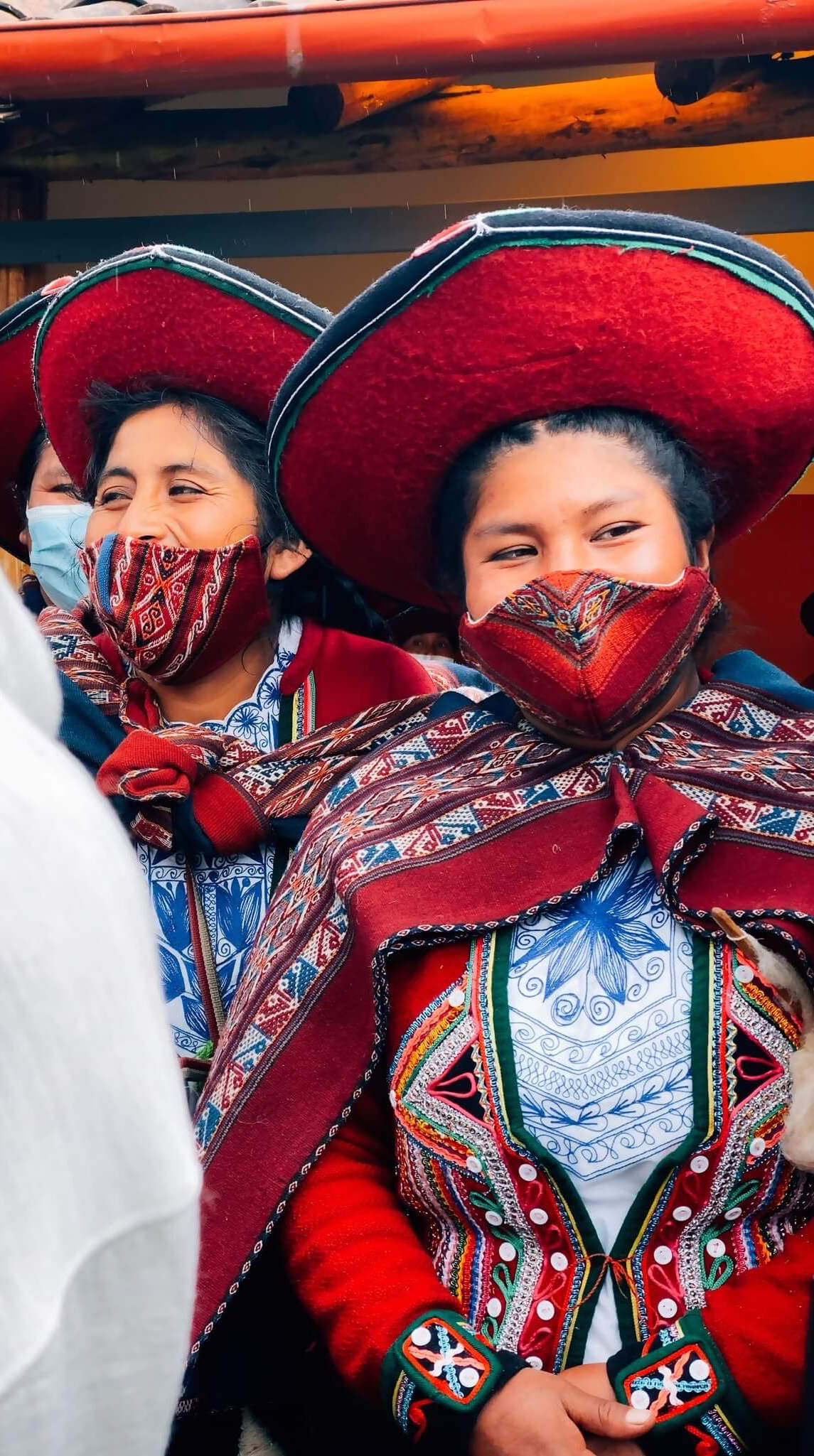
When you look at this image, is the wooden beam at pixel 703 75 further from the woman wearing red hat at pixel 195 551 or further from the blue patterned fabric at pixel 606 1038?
the blue patterned fabric at pixel 606 1038

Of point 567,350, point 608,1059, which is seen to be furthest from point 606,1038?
point 567,350

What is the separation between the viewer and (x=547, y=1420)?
5.36 feet

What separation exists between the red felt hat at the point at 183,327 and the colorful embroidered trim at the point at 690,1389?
1.62 m

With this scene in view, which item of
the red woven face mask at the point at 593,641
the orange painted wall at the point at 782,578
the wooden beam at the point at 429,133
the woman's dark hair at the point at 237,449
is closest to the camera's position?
the red woven face mask at the point at 593,641

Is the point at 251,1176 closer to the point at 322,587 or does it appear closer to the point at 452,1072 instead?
the point at 452,1072

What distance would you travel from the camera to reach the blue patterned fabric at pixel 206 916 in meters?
2.29

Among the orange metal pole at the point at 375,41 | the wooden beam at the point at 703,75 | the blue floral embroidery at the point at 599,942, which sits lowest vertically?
the blue floral embroidery at the point at 599,942

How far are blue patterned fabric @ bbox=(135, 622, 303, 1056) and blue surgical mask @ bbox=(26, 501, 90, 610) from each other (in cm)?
109

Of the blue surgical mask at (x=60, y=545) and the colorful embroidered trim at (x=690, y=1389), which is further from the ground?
the blue surgical mask at (x=60, y=545)

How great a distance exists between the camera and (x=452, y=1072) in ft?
5.92

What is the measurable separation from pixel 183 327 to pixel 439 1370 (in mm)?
1658

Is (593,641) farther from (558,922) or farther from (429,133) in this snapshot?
(429,133)

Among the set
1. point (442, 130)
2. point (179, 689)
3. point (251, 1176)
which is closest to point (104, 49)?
point (442, 130)

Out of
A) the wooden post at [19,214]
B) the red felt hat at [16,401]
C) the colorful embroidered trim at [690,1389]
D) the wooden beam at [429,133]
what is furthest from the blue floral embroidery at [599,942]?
the wooden post at [19,214]
